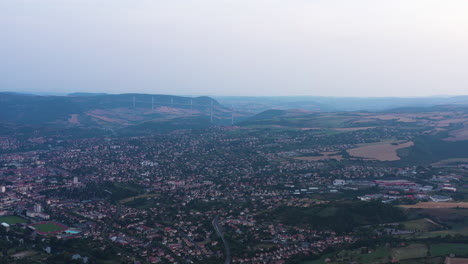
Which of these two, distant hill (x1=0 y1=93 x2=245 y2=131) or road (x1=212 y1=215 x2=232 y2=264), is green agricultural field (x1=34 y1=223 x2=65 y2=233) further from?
distant hill (x1=0 y1=93 x2=245 y2=131)

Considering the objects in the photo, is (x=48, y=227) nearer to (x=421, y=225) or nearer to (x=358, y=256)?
(x=358, y=256)

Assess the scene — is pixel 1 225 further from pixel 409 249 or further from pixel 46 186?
pixel 409 249

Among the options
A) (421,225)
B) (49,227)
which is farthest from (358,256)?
(49,227)

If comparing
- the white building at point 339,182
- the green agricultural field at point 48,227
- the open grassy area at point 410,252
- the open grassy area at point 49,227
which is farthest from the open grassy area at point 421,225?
the green agricultural field at point 48,227

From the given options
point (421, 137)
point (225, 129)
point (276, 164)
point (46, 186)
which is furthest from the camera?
point (225, 129)

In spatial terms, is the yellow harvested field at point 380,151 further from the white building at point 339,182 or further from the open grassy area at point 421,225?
the open grassy area at point 421,225

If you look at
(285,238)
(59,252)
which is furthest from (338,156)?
(59,252)

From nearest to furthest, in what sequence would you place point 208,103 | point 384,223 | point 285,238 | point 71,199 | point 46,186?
point 285,238
point 384,223
point 71,199
point 46,186
point 208,103
